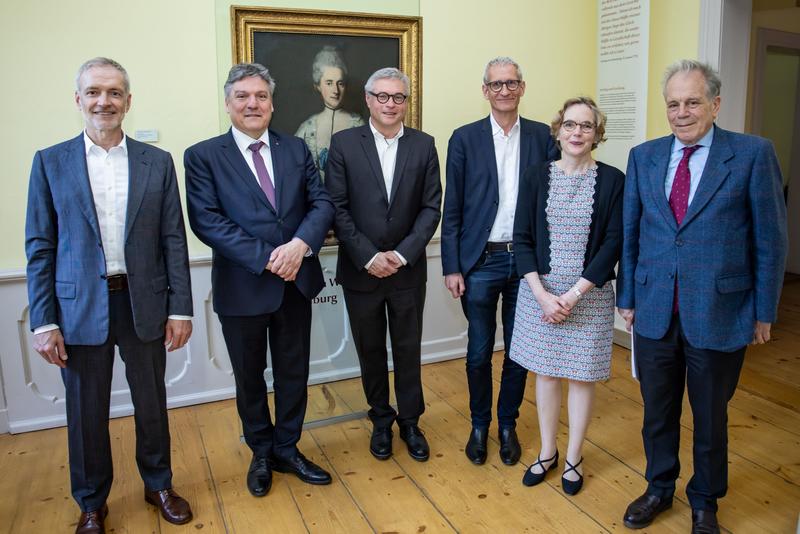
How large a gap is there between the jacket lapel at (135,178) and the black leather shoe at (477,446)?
174cm

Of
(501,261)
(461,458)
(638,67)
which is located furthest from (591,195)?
(638,67)

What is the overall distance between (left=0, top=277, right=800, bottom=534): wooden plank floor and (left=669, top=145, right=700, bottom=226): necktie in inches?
46.6

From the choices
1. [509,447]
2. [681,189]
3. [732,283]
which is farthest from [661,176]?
[509,447]

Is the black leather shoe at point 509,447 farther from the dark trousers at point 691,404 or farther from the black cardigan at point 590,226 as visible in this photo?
the black cardigan at point 590,226

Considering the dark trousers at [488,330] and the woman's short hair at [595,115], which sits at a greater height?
the woman's short hair at [595,115]

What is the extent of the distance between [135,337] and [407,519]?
125 centimetres

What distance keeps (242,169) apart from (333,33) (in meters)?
1.33

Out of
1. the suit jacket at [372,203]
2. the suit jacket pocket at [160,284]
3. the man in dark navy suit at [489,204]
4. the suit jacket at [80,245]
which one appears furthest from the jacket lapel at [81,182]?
the man in dark navy suit at [489,204]

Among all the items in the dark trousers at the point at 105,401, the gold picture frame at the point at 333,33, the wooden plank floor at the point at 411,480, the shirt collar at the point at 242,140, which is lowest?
the wooden plank floor at the point at 411,480

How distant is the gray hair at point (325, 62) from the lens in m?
3.51

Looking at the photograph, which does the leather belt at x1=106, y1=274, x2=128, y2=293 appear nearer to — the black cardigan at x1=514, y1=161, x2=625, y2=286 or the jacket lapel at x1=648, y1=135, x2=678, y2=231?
the black cardigan at x1=514, y1=161, x2=625, y2=286

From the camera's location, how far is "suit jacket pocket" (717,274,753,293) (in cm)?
214

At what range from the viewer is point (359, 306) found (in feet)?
9.50

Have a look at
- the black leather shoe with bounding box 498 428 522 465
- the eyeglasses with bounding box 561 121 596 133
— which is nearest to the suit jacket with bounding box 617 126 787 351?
the eyeglasses with bounding box 561 121 596 133
